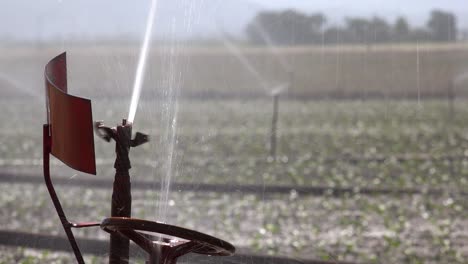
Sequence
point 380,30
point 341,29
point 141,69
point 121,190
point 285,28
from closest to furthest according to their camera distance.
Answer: point 121,190 < point 141,69 < point 341,29 < point 380,30 < point 285,28

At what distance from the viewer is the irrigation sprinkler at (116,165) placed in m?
2.30

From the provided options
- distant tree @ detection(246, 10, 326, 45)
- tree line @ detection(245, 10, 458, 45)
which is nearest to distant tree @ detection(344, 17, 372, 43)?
tree line @ detection(245, 10, 458, 45)

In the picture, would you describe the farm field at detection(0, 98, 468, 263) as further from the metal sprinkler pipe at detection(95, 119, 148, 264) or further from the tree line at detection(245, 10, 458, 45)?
the tree line at detection(245, 10, 458, 45)

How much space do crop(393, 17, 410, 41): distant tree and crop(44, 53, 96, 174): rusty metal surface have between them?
8.24 metres

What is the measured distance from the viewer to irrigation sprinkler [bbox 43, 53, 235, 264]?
2.30 m

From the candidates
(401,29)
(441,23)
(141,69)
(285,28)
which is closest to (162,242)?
(141,69)

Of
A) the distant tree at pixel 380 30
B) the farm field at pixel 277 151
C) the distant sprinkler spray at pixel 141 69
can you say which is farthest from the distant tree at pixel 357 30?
the distant sprinkler spray at pixel 141 69

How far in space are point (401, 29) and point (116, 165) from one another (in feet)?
28.2

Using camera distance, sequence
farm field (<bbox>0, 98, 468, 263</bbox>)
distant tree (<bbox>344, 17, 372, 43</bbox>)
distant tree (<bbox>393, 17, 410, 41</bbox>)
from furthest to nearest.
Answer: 1. distant tree (<bbox>393, 17, 410, 41</bbox>)
2. distant tree (<bbox>344, 17, 372, 43</bbox>)
3. farm field (<bbox>0, 98, 468, 263</bbox>)

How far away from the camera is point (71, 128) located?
2.41 m

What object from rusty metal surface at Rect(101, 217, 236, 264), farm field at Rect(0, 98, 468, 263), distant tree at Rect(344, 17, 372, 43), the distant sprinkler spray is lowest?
farm field at Rect(0, 98, 468, 263)

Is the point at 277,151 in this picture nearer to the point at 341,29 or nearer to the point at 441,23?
the point at 341,29

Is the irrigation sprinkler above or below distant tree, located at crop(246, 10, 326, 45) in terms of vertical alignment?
below

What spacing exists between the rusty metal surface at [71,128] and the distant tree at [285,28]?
15.7 feet
